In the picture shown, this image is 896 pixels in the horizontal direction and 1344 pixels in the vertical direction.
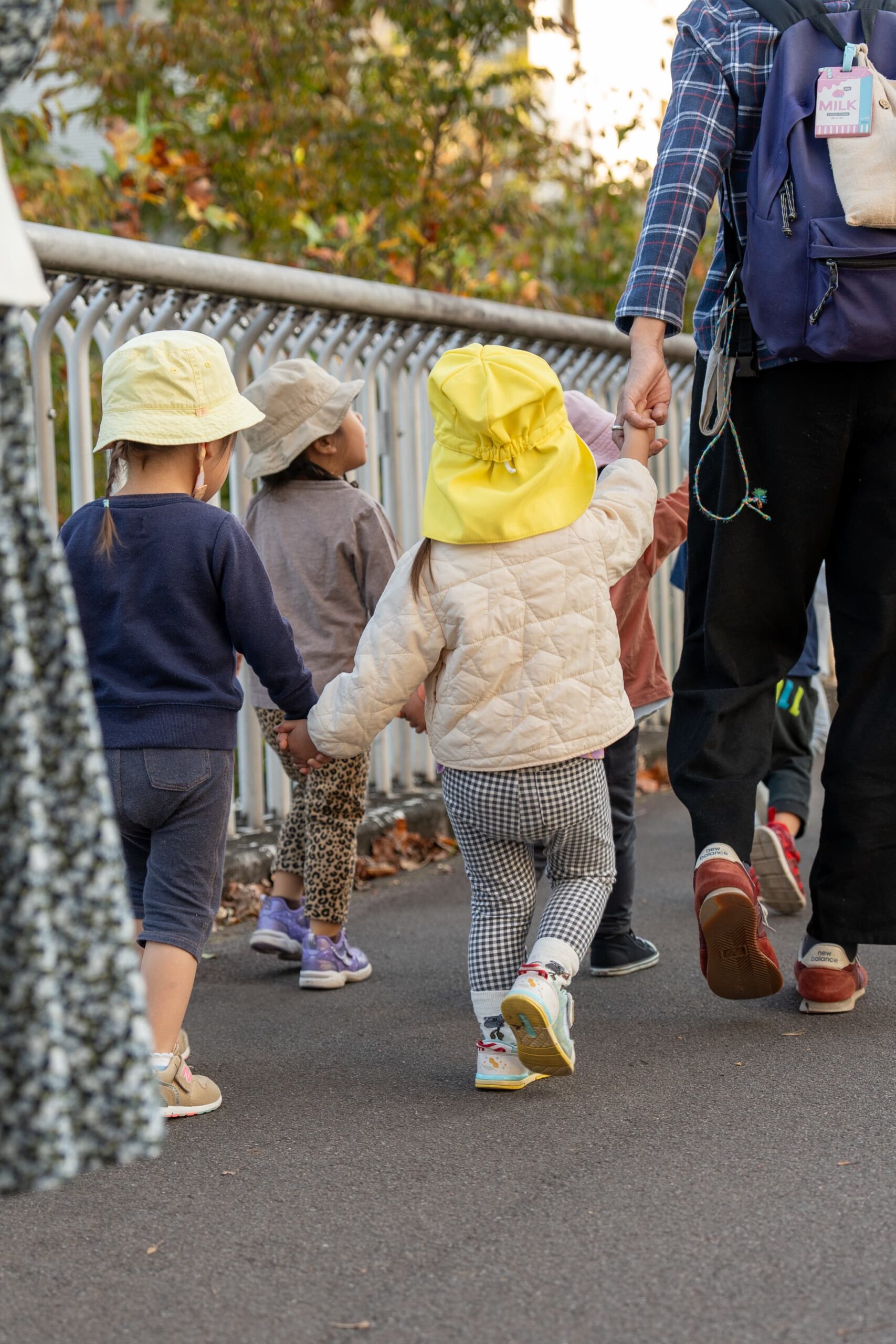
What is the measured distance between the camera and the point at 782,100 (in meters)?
3.26

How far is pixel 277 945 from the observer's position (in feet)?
14.1

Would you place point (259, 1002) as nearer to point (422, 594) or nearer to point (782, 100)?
point (422, 594)

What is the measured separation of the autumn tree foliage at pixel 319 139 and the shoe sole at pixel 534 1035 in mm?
6204

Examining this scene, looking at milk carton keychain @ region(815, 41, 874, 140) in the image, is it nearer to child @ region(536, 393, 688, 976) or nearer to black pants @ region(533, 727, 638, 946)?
child @ region(536, 393, 688, 976)

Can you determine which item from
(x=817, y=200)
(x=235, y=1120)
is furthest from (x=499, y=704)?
(x=817, y=200)

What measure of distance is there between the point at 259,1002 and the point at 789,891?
1560 millimetres

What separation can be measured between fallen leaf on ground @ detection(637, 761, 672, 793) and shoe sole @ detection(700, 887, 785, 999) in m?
3.57

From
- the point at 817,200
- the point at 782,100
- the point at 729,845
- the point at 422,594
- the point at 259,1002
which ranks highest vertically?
the point at 782,100

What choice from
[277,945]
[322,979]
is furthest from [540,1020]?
[277,945]

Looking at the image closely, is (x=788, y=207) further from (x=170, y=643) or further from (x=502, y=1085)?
(x=502, y=1085)

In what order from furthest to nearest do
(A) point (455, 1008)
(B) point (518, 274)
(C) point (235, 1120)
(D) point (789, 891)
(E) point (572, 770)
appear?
(B) point (518, 274) → (D) point (789, 891) → (A) point (455, 1008) → (E) point (572, 770) → (C) point (235, 1120)

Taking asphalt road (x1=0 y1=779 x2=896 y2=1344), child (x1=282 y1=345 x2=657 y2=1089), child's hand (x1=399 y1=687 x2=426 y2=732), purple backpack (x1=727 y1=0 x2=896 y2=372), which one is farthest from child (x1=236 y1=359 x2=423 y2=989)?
purple backpack (x1=727 y1=0 x2=896 y2=372)

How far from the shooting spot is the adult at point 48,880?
1646 mm

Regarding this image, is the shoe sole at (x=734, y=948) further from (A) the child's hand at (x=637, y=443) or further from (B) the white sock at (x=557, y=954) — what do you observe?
(A) the child's hand at (x=637, y=443)
